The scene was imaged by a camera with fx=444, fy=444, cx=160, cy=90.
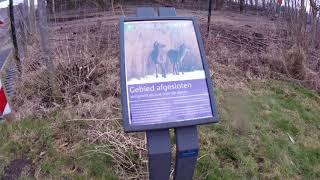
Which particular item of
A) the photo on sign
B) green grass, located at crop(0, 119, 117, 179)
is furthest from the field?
the photo on sign

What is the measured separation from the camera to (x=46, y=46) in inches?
223

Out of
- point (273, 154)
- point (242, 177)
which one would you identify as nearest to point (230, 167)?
point (242, 177)

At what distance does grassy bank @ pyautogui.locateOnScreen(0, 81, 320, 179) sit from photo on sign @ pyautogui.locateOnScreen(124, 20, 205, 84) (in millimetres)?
1437

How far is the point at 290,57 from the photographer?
26.8ft

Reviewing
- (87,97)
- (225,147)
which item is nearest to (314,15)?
(225,147)

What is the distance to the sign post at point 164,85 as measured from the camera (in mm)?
3398

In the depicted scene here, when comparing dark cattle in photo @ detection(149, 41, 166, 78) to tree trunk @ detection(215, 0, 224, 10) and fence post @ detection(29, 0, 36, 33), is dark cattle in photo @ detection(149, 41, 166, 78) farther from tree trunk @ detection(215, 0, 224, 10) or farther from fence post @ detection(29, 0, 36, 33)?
tree trunk @ detection(215, 0, 224, 10)

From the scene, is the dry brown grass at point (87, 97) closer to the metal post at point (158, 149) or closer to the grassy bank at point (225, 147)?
the grassy bank at point (225, 147)

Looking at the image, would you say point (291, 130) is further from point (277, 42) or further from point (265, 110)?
point (277, 42)

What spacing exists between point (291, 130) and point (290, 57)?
2.66 meters

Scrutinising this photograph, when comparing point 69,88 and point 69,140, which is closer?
point 69,140

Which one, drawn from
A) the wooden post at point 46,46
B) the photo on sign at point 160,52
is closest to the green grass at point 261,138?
the photo on sign at point 160,52

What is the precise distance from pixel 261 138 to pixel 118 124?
1771mm

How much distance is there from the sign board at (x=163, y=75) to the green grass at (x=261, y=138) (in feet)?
4.45
